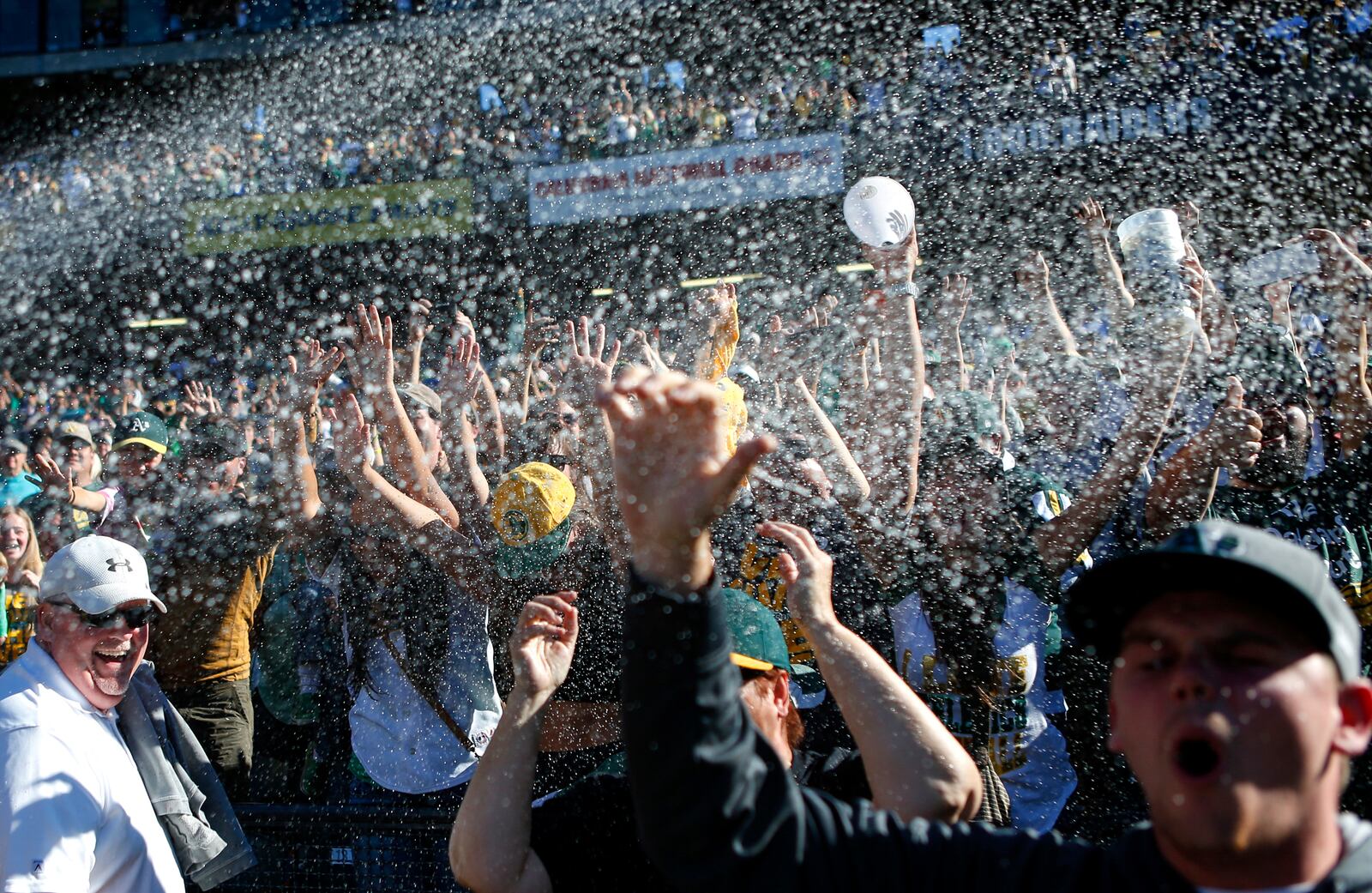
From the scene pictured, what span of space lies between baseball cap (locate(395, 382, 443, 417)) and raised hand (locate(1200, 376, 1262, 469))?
8.55 ft

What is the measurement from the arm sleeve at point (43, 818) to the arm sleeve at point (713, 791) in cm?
131

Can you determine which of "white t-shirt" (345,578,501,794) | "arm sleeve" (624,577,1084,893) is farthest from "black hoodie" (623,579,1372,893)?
"white t-shirt" (345,578,501,794)

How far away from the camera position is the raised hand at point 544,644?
6.19 ft

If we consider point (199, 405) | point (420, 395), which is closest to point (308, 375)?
point (420, 395)

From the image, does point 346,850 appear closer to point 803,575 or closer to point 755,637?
point 755,637

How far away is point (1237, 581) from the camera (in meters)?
1.11

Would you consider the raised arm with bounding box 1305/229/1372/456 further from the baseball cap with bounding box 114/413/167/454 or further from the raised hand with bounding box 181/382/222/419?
the raised hand with bounding box 181/382/222/419

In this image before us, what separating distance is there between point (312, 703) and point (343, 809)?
0.65 m

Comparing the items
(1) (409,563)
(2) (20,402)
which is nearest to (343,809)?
(1) (409,563)

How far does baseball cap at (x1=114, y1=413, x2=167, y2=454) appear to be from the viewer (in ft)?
14.4

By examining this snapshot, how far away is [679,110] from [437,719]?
8.00 m

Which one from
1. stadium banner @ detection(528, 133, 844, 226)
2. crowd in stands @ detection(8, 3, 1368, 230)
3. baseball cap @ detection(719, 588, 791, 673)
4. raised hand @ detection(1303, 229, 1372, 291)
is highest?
crowd in stands @ detection(8, 3, 1368, 230)

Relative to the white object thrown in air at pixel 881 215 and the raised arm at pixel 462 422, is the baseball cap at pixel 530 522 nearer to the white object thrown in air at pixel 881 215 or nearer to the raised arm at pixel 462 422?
the raised arm at pixel 462 422

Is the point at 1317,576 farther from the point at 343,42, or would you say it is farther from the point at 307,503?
the point at 343,42
